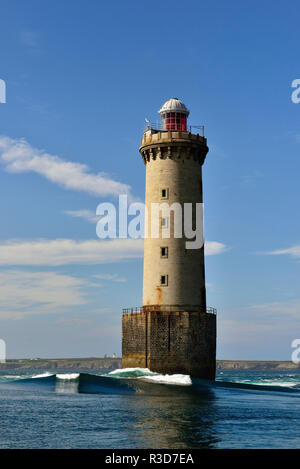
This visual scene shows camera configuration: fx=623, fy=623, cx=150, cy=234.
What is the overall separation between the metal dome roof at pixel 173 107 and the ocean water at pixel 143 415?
71.1ft

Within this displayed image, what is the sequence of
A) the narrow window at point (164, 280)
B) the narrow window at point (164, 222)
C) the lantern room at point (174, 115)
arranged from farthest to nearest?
the lantern room at point (174, 115) → the narrow window at point (164, 222) → the narrow window at point (164, 280)

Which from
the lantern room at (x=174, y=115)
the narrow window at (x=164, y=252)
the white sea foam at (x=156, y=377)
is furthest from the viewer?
the lantern room at (x=174, y=115)

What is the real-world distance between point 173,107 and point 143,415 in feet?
98.0

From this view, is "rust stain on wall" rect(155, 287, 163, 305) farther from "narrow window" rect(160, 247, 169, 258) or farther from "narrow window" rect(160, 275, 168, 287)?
"narrow window" rect(160, 247, 169, 258)

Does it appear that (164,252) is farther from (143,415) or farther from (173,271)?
(143,415)

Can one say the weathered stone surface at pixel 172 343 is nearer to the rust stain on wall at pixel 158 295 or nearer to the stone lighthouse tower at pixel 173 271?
the stone lighthouse tower at pixel 173 271

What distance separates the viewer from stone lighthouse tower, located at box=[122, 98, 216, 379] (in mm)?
47000

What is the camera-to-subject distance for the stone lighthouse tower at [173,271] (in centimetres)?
4700

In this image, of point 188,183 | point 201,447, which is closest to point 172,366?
point 188,183

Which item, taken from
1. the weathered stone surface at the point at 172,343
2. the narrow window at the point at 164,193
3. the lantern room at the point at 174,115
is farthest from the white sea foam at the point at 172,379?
the lantern room at the point at 174,115

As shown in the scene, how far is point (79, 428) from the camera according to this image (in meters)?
26.1

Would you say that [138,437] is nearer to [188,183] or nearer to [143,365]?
[143,365]

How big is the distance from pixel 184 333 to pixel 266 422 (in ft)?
60.0

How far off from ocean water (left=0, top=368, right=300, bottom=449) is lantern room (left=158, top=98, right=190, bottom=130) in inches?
800
